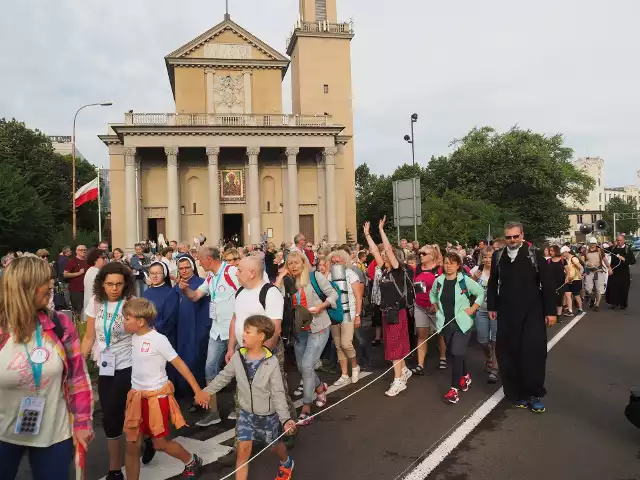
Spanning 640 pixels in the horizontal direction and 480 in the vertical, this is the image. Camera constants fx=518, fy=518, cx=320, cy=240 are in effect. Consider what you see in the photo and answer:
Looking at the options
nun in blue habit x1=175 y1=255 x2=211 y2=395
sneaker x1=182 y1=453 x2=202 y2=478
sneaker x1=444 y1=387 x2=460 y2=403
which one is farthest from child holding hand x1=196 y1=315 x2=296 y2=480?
sneaker x1=444 y1=387 x2=460 y2=403

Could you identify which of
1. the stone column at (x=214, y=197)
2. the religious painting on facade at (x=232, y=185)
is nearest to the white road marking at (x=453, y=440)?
the stone column at (x=214, y=197)

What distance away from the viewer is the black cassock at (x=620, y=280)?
14.7 m

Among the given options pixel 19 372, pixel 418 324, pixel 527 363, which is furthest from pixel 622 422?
pixel 19 372

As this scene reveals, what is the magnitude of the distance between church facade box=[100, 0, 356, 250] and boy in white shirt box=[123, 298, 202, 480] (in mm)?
32906

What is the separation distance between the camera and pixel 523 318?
6.16 m

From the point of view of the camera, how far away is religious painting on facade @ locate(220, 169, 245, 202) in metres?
40.1

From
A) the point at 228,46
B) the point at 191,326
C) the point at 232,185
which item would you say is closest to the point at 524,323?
the point at 191,326

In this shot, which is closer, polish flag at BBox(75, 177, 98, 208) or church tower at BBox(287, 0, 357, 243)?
polish flag at BBox(75, 177, 98, 208)

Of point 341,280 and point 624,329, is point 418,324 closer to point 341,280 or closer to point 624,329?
point 341,280

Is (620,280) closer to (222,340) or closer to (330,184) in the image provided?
(222,340)

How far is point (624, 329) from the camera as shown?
11289mm

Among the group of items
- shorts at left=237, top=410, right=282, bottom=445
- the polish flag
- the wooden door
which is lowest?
shorts at left=237, top=410, right=282, bottom=445

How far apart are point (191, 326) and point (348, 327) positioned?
212 cm

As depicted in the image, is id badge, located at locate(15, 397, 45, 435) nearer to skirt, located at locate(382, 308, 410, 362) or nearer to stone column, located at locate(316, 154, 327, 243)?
skirt, located at locate(382, 308, 410, 362)
